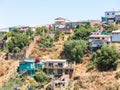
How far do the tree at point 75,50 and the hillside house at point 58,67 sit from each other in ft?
3.87

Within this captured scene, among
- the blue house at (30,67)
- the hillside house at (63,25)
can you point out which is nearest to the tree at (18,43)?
the blue house at (30,67)

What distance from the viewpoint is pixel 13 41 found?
5456 cm

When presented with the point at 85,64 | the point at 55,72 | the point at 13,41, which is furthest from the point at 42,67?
the point at 13,41

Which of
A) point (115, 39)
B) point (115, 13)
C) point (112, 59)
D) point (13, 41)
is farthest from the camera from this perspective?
point (115, 13)

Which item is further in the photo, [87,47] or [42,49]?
[42,49]

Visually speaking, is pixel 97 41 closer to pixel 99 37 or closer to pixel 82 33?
pixel 99 37

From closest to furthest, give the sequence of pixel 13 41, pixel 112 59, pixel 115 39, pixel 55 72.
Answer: pixel 112 59 → pixel 55 72 → pixel 115 39 → pixel 13 41

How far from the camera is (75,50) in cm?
4669

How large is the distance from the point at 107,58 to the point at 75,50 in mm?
5135

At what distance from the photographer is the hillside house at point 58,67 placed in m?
45.8

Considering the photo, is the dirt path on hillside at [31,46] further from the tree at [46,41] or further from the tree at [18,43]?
the tree at [46,41]

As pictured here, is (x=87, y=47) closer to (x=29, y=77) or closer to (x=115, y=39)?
(x=115, y=39)

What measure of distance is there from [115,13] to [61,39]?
37.0ft

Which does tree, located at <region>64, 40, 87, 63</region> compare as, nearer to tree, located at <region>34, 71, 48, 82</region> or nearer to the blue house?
the blue house
